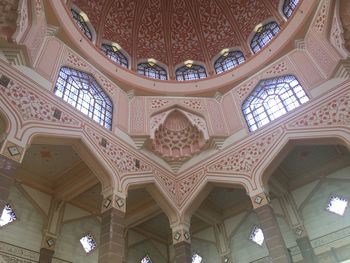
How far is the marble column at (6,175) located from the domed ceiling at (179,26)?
967 centimetres

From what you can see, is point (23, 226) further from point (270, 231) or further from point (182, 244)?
point (270, 231)

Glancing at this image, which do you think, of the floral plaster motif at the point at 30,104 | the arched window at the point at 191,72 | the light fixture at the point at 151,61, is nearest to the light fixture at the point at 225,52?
the arched window at the point at 191,72

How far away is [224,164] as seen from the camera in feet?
35.0

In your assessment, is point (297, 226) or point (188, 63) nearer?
point (297, 226)

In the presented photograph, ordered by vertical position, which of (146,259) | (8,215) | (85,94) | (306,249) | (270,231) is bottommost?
(270,231)

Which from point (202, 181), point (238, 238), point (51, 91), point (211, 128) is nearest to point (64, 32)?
point (51, 91)

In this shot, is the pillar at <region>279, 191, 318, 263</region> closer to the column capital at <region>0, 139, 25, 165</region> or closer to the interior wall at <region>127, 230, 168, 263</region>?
the interior wall at <region>127, 230, 168, 263</region>

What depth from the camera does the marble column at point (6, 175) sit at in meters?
6.11

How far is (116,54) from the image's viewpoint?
49.2 ft

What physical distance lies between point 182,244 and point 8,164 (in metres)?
5.61

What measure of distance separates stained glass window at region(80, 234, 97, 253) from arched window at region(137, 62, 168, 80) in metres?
7.80

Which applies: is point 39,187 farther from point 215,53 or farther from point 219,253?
point 215,53

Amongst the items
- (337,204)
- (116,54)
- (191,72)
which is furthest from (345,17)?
(116,54)

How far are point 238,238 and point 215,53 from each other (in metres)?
9.09
